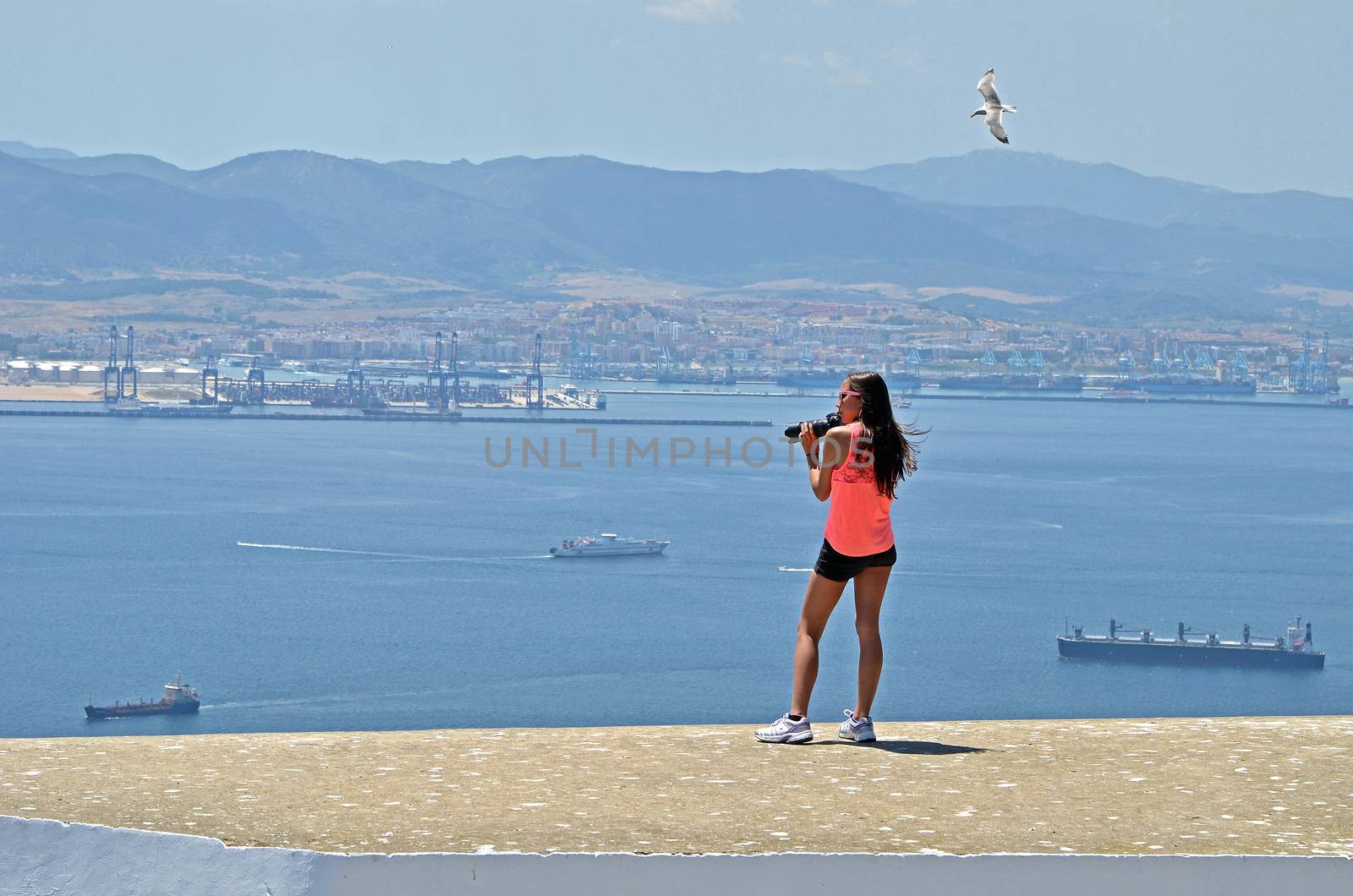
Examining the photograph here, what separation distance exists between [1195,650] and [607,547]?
37.5ft

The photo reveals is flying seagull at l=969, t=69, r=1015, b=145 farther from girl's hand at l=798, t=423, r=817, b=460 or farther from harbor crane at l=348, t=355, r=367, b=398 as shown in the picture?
harbor crane at l=348, t=355, r=367, b=398

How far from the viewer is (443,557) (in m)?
31.2

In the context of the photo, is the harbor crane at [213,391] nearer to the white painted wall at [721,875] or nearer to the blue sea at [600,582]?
the blue sea at [600,582]

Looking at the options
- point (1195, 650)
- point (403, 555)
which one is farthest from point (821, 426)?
point (403, 555)

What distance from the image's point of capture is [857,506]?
123 inches

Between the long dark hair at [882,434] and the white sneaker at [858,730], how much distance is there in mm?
404

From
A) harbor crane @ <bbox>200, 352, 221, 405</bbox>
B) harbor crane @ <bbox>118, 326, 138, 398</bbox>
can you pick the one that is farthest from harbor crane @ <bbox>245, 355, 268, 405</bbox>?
harbor crane @ <bbox>118, 326, 138, 398</bbox>

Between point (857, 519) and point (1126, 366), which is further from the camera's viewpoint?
point (1126, 366)

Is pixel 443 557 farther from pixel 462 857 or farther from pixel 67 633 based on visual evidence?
pixel 462 857

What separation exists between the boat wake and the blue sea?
0.11 meters

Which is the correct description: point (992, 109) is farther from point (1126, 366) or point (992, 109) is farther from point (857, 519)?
point (1126, 366)

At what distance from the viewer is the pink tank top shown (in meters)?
3.09

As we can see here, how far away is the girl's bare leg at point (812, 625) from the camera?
3166mm

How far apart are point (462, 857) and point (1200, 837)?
0.96m
